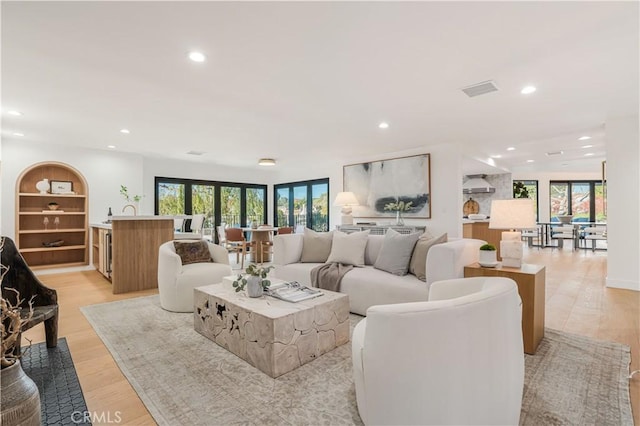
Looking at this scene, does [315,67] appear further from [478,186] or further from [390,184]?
[478,186]

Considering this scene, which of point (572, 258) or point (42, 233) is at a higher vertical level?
point (42, 233)

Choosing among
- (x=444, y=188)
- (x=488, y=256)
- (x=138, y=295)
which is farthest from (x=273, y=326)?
(x=444, y=188)

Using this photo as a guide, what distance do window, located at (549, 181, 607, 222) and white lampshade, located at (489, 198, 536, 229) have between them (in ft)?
33.5

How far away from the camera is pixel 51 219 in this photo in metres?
6.18

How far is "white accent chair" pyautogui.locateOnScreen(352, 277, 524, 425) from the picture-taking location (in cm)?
129

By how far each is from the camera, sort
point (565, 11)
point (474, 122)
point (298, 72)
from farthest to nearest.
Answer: point (474, 122)
point (298, 72)
point (565, 11)

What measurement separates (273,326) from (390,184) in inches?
202

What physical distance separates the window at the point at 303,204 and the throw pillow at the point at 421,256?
17.8 ft

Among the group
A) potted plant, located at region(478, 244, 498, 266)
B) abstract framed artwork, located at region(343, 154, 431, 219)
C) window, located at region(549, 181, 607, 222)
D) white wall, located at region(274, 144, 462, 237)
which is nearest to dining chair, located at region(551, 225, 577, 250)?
window, located at region(549, 181, 607, 222)

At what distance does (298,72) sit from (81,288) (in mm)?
4492

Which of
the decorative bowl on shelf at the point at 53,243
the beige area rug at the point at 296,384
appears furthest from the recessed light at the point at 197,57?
the decorative bowl on shelf at the point at 53,243

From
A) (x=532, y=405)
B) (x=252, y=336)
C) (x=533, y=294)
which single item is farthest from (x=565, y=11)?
(x=252, y=336)

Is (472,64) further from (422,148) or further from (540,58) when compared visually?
(422,148)

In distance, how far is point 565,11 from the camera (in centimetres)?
201
